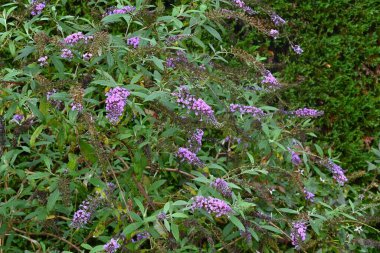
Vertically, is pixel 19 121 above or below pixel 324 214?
above

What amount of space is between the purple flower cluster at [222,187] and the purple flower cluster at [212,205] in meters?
0.18

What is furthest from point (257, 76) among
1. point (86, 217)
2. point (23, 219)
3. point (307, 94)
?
point (307, 94)

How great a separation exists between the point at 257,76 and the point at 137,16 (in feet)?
2.25

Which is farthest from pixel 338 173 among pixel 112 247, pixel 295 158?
pixel 112 247

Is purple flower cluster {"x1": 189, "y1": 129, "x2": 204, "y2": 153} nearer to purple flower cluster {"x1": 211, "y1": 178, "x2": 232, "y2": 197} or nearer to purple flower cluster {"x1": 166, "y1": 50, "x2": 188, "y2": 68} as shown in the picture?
purple flower cluster {"x1": 211, "y1": 178, "x2": 232, "y2": 197}

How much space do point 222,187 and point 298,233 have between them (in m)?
0.57

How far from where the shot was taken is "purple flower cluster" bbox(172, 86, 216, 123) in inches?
116

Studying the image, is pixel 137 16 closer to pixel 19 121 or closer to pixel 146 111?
pixel 146 111

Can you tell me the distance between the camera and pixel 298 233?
3.55 m

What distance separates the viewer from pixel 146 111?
355cm

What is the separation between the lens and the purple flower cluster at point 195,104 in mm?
2951

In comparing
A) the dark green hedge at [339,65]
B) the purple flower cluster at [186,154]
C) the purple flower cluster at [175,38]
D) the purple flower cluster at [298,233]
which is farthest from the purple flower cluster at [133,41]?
the dark green hedge at [339,65]

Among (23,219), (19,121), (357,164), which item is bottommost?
(357,164)

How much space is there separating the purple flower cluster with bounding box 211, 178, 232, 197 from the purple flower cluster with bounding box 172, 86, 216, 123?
1.28 ft
